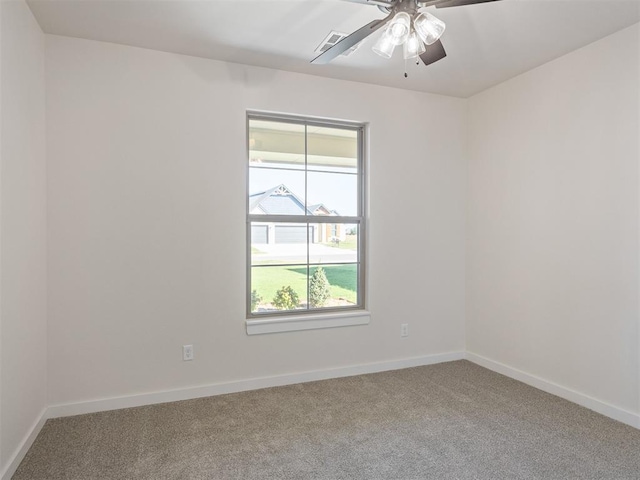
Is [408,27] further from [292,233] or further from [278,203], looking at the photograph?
[292,233]

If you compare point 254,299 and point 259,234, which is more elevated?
point 259,234

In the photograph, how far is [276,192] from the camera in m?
3.50

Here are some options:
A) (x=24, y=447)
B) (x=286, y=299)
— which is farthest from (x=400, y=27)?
(x=24, y=447)

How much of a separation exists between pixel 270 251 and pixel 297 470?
69.2 inches

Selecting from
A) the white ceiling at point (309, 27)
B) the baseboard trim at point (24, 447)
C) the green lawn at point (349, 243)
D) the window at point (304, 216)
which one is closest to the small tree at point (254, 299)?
the window at point (304, 216)

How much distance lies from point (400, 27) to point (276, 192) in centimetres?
188

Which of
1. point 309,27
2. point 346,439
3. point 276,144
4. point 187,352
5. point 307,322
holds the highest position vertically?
point 309,27

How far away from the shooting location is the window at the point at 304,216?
344cm

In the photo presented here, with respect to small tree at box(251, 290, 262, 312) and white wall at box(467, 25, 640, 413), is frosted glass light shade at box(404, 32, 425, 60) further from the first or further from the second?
small tree at box(251, 290, 262, 312)

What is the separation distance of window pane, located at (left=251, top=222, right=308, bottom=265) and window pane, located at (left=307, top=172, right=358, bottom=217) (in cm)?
22

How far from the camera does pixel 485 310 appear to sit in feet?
12.8

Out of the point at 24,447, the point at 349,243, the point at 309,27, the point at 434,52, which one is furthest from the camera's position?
the point at 349,243

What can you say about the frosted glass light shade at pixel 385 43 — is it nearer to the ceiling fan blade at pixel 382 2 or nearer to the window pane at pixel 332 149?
the ceiling fan blade at pixel 382 2

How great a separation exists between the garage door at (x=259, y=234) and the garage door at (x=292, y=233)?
4.1 inches
